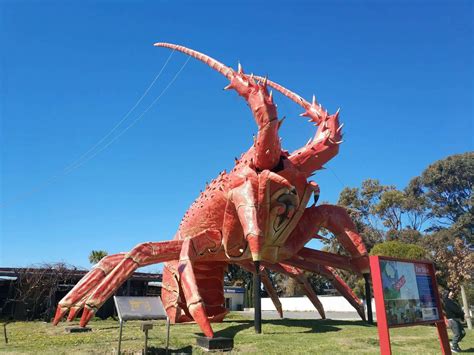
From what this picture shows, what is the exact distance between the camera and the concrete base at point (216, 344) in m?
7.70

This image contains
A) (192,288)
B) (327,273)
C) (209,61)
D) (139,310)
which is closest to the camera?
(139,310)

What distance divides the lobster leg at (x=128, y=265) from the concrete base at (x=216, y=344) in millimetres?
2684

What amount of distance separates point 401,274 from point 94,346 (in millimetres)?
6541

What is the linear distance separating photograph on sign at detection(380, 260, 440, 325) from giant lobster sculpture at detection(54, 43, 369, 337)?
3.55 m

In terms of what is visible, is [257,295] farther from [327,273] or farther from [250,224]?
[327,273]

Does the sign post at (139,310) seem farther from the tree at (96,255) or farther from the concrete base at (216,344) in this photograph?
the tree at (96,255)

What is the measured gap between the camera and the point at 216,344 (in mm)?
7746

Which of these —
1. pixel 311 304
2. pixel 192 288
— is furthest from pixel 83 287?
pixel 311 304

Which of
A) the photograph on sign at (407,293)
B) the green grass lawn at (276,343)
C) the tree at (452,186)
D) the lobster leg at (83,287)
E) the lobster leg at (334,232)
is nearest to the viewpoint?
the photograph on sign at (407,293)

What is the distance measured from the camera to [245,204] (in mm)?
9555

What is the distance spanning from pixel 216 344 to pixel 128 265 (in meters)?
3.38

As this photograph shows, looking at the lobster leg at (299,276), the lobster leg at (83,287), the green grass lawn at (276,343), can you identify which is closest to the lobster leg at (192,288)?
the green grass lawn at (276,343)

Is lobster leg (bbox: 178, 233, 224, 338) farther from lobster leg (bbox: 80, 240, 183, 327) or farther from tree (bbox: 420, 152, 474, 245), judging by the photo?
tree (bbox: 420, 152, 474, 245)

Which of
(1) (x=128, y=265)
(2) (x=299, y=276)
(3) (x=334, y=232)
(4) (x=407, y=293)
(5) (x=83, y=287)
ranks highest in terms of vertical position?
(3) (x=334, y=232)
